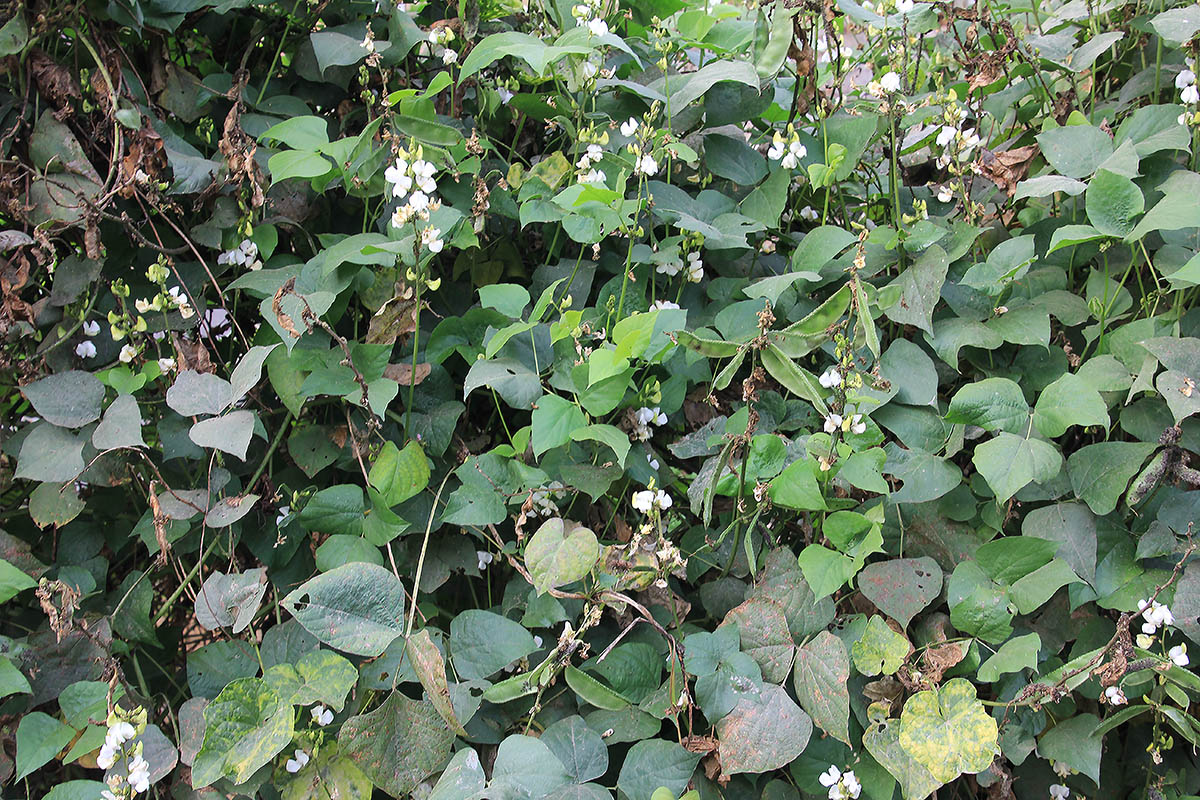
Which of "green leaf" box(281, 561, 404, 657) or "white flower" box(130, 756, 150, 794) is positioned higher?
"green leaf" box(281, 561, 404, 657)

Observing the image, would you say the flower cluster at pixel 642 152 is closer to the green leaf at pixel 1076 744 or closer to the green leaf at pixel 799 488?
the green leaf at pixel 799 488

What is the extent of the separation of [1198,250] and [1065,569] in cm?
56

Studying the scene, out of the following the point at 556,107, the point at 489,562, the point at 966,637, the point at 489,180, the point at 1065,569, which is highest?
the point at 556,107

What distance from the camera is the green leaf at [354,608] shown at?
1142 millimetres

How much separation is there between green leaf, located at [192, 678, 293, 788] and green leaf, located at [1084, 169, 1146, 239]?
4.40 ft

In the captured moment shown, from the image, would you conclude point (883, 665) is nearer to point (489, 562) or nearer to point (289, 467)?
point (489, 562)

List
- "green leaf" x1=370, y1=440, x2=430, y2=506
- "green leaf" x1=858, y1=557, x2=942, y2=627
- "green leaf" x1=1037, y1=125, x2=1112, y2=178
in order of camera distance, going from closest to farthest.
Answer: "green leaf" x1=858, y1=557, x2=942, y2=627 → "green leaf" x1=370, y1=440, x2=430, y2=506 → "green leaf" x1=1037, y1=125, x2=1112, y2=178

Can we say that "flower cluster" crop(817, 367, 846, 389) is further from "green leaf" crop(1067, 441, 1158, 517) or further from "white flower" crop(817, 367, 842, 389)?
"green leaf" crop(1067, 441, 1158, 517)

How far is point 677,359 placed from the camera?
1.41 metres

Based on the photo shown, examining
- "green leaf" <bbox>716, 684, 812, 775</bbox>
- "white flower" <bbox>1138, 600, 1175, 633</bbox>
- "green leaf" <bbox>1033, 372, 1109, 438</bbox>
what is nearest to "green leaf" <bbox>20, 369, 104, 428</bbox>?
"green leaf" <bbox>716, 684, 812, 775</bbox>

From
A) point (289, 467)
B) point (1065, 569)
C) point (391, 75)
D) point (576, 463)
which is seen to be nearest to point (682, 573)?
point (576, 463)

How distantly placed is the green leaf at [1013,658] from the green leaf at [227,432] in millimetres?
1038

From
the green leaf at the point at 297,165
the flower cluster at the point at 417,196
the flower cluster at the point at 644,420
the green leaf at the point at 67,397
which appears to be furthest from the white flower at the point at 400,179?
the green leaf at the point at 67,397

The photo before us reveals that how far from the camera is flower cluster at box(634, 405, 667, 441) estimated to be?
4.42 ft
